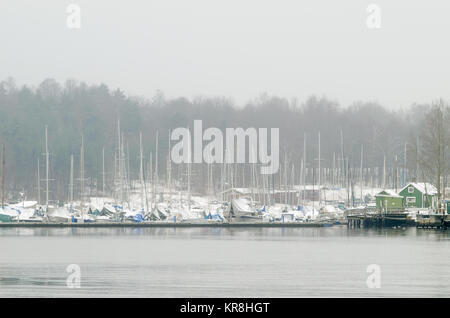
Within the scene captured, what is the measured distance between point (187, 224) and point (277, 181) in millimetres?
44074

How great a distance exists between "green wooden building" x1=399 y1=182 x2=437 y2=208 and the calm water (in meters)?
13.3

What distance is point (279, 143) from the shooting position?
16225 centimetres

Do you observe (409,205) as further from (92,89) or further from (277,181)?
(92,89)

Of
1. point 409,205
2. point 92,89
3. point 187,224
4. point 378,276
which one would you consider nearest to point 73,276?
point 378,276

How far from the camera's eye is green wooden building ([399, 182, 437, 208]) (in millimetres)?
102312

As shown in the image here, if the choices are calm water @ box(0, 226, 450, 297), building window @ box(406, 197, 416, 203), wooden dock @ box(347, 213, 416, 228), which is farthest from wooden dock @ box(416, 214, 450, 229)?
building window @ box(406, 197, 416, 203)

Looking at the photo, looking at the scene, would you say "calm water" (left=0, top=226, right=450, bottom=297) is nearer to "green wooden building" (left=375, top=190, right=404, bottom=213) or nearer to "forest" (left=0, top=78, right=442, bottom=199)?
"green wooden building" (left=375, top=190, right=404, bottom=213)

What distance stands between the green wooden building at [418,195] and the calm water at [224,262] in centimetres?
1332

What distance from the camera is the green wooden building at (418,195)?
102312 millimetres

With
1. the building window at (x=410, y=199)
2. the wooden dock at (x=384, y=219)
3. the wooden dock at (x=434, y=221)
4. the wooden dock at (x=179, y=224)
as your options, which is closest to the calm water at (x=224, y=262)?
the wooden dock at (x=434, y=221)

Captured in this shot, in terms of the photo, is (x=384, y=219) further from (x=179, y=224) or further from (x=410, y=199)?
(x=179, y=224)

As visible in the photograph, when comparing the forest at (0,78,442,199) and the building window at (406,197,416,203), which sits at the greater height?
the forest at (0,78,442,199)

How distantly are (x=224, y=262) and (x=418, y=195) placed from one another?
51.6 metres

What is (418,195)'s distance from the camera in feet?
338
